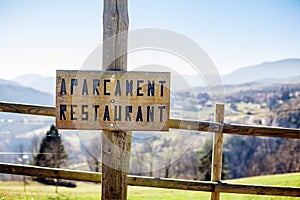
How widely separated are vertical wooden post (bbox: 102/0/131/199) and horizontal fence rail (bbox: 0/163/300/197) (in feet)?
3.83

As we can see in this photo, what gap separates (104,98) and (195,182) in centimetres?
168

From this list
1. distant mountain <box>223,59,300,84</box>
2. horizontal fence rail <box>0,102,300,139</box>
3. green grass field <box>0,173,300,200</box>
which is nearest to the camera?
horizontal fence rail <box>0,102,300,139</box>

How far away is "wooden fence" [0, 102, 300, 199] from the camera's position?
11.3 feet

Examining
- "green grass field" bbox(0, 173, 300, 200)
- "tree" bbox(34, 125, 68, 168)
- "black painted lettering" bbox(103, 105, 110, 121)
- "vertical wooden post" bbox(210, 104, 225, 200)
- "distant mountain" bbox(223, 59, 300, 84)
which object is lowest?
"tree" bbox(34, 125, 68, 168)

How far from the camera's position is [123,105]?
7.22 feet

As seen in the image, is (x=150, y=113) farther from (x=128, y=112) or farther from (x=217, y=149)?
(x=217, y=149)

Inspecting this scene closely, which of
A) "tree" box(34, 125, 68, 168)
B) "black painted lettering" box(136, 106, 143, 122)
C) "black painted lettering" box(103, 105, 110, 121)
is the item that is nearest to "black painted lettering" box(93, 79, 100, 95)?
"black painted lettering" box(103, 105, 110, 121)

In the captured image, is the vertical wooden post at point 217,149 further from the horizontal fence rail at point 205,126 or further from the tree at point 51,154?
the tree at point 51,154

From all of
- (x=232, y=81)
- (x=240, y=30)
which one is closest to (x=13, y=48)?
(x=240, y=30)

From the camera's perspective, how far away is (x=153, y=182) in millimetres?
3457

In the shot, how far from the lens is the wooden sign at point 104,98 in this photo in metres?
2.18

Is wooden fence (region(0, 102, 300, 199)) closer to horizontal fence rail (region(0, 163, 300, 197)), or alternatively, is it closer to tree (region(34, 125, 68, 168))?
horizontal fence rail (region(0, 163, 300, 197))

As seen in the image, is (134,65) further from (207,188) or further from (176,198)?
(176,198)

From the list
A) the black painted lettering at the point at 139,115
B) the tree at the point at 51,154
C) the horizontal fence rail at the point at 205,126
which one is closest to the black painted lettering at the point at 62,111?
the black painted lettering at the point at 139,115
